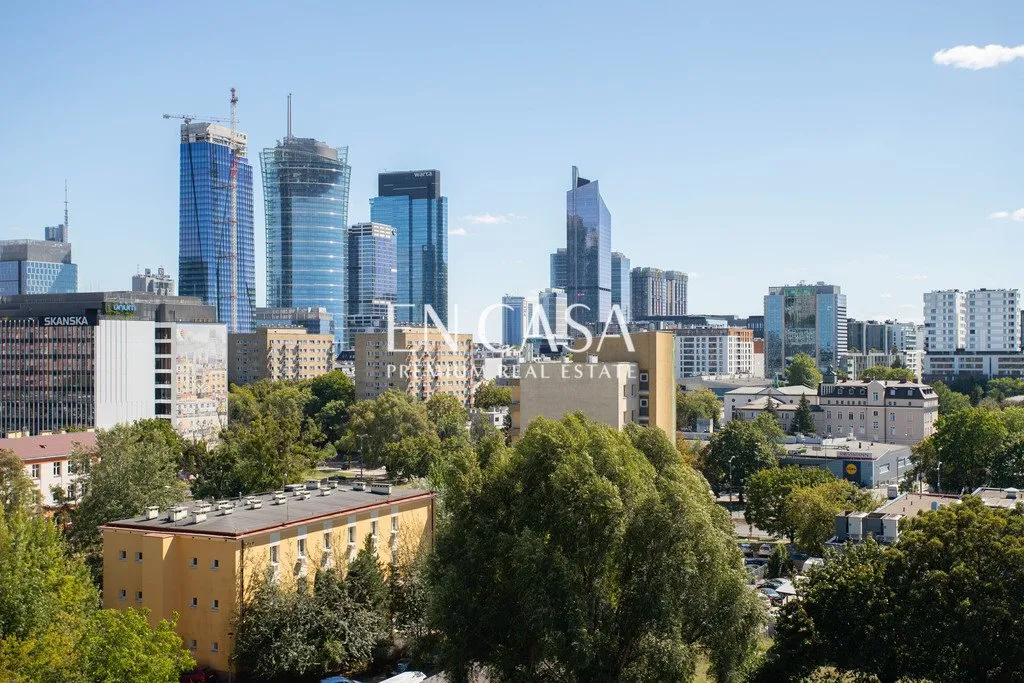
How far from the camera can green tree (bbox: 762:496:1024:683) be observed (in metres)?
19.6

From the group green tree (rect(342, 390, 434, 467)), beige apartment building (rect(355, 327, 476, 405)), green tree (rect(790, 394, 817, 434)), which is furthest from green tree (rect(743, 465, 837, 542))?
beige apartment building (rect(355, 327, 476, 405))

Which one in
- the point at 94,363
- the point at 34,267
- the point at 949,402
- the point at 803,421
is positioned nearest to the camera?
the point at 94,363

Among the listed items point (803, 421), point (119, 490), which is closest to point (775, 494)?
point (119, 490)

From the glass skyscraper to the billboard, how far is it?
3989 inches

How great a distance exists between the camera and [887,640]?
20516mm

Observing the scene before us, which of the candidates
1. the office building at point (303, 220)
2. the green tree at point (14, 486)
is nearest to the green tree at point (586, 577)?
the green tree at point (14, 486)

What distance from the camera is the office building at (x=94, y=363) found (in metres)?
59.9

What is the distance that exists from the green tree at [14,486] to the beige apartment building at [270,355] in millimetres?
78421

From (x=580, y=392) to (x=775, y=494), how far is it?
9.99 metres

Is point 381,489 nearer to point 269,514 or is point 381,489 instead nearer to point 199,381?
point 269,514

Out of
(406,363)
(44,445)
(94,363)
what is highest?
(94,363)

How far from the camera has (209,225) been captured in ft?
551

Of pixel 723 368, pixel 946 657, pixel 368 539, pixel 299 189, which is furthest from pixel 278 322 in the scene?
pixel 946 657

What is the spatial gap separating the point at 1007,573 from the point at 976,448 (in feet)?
114
